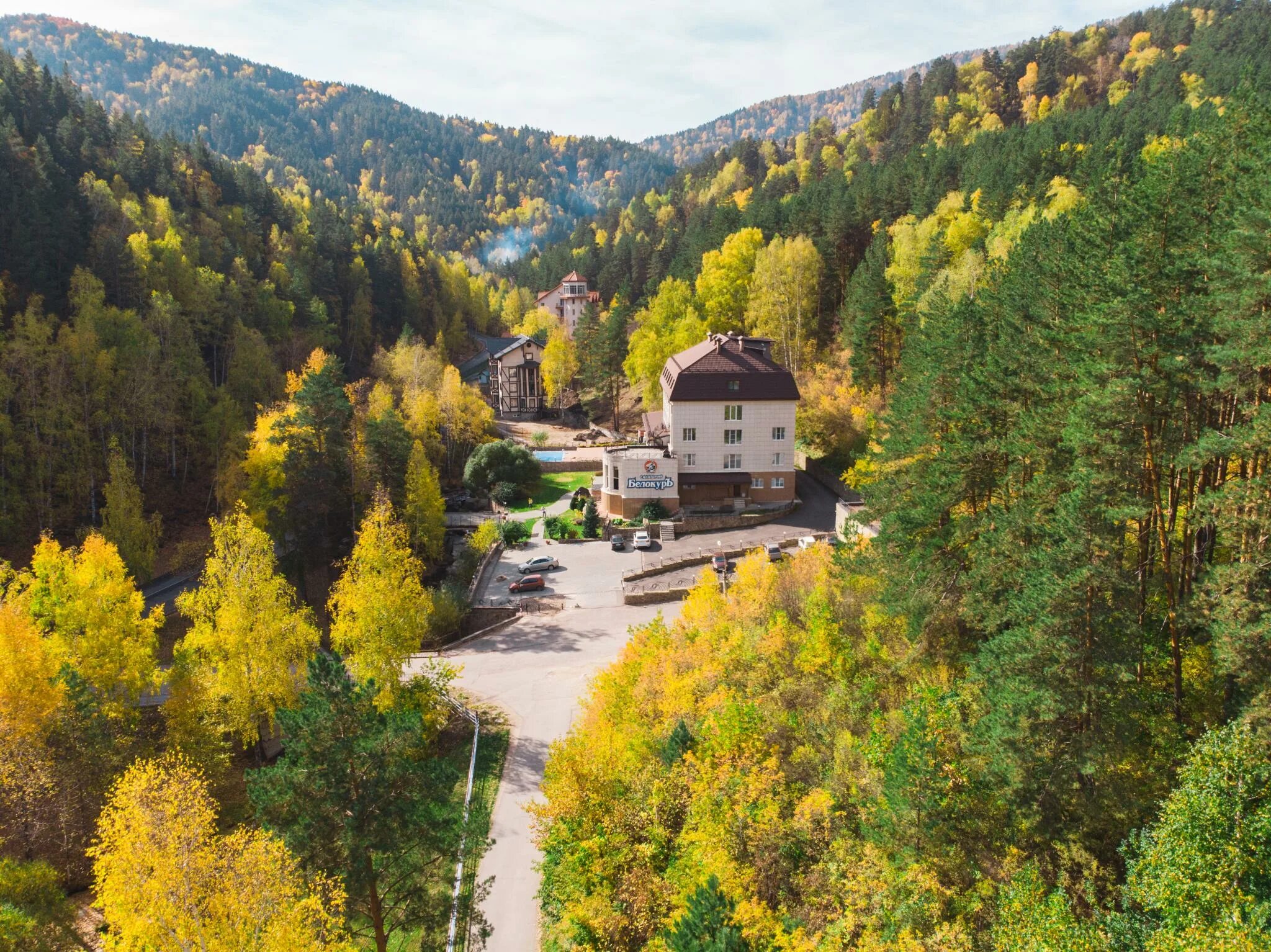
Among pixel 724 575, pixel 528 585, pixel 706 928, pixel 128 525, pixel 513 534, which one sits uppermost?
pixel 128 525

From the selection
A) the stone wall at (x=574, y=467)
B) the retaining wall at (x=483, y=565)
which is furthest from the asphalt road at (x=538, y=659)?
the stone wall at (x=574, y=467)

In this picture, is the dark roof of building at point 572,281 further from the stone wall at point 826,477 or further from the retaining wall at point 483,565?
the retaining wall at point 483,565

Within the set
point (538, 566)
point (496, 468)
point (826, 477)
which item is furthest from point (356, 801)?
point (826, 477)

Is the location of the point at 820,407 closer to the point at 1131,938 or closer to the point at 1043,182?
the point at 1043,182

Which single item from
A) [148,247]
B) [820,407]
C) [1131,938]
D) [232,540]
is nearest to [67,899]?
[232,540]

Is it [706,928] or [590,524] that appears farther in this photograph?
[590,524]

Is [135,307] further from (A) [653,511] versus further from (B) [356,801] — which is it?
(B) [356,801]

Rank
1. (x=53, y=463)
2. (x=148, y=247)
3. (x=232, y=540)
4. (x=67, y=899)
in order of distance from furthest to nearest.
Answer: (x=148, y=247) → (x=53, y=463) → (x=232, y=540) → (x=67, y=899)
